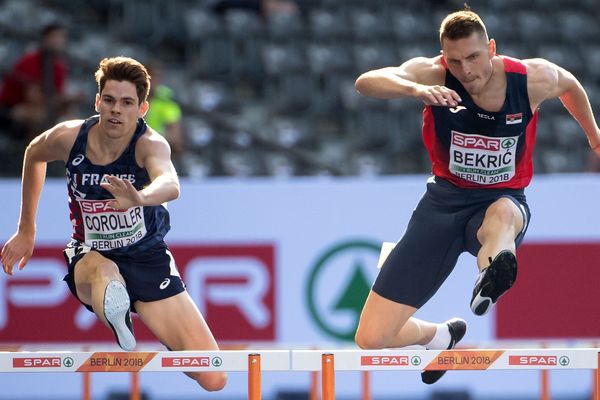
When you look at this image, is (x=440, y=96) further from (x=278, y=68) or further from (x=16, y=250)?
(x=278, y=68)

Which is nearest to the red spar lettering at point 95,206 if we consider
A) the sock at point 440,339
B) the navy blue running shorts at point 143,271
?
the navy blue running shorts at point 143,271

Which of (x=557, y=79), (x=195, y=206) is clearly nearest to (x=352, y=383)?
(x=195, y=206)

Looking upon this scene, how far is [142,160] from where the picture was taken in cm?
639

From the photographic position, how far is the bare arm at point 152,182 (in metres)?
5.72

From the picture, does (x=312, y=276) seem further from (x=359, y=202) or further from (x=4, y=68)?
(x=4, y=68)

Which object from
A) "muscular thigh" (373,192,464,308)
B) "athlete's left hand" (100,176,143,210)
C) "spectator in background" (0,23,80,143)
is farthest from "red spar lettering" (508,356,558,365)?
"spectator in background" (0,23,80,143)

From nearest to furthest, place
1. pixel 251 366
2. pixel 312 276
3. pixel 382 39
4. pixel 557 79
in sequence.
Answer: pixel 251 366 → pixel 557 79 → pixel 312 276 → pixel 382 39

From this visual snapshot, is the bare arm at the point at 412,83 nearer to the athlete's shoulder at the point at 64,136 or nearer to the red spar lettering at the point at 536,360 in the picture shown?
the red spar lettering at the point at 536,360

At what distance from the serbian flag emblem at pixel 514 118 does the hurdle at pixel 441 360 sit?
114 centimetres

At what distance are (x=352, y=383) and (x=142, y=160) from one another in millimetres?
3894

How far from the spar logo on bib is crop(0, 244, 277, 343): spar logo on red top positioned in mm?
3312

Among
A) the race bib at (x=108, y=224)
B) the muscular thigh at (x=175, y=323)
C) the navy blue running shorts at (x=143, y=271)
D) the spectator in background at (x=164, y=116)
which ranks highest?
the spectator in background at (x=164, y=116)

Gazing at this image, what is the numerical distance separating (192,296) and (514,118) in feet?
12.4

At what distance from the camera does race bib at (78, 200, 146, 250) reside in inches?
251
